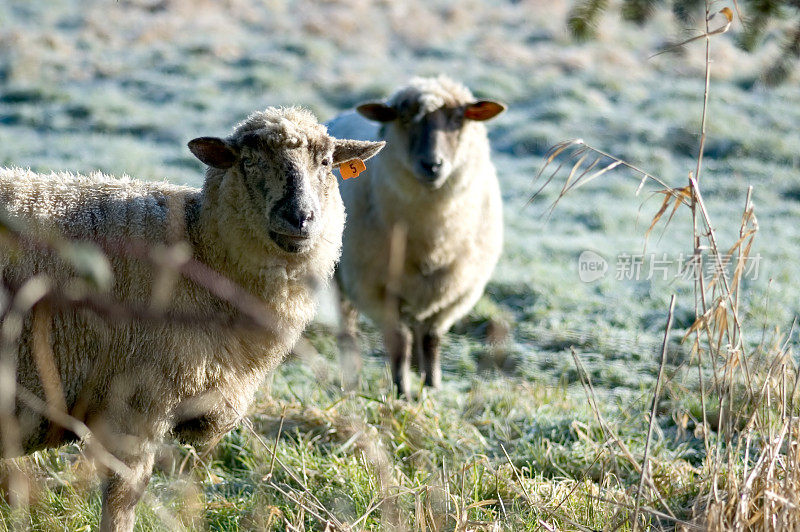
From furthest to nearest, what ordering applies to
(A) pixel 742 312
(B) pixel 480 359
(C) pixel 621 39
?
(C) pixel 621 39, (A) pixel 742 312, (B) pixel 480 359

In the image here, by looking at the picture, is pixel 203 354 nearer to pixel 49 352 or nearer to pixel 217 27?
pixel 49 352

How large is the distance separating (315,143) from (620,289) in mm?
5802

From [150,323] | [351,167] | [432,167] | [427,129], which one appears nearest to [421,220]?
[432,167]

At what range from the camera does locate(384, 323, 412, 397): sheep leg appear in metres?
5.79

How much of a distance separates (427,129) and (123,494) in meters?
3.50

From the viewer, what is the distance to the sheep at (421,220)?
582 centimetres

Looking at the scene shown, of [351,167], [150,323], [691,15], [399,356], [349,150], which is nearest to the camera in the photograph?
[150,323]

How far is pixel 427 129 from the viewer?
19.1 ft

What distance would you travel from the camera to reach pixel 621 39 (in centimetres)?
2142

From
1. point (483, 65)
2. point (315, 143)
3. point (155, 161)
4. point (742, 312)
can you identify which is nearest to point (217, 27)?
point (483, 65)

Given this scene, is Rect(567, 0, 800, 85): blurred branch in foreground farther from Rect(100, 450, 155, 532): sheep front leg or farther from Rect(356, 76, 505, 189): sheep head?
Rect(356, 76, 505, 189): sheep head

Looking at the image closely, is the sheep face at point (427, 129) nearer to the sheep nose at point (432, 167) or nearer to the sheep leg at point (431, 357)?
the sheep nose at point (432, 167)

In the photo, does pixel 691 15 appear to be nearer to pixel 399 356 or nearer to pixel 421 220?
pixel 421 220

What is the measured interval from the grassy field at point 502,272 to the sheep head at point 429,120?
1479 mm
